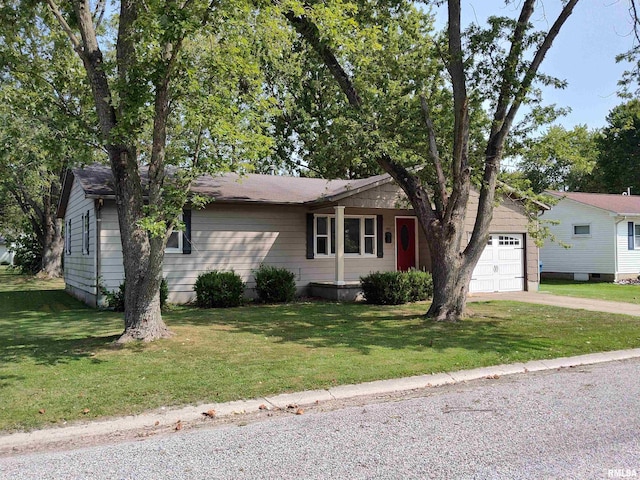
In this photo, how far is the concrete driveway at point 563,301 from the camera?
519 inches

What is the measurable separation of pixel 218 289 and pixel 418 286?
5770 mm

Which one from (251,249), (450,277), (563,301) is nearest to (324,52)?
(450,277)

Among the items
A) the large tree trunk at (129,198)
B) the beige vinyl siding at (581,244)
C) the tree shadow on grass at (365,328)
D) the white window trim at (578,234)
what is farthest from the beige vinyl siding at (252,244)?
the white window trim at (578,234)

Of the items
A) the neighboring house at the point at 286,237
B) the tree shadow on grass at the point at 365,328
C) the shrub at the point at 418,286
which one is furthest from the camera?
the shrub at the point at 418,286

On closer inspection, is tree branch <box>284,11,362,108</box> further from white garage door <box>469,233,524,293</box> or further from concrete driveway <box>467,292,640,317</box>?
white garage door <box>469,233,524,293</box>

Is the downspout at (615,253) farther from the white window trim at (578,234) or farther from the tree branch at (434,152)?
the tree branch at (434,152)

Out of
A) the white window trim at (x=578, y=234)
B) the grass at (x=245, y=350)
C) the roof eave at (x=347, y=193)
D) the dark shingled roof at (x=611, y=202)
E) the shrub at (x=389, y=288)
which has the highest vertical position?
the dark shingled roof at (x=611, y=202)

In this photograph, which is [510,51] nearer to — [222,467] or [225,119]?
[225,119]

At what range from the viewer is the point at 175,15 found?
7035 mm

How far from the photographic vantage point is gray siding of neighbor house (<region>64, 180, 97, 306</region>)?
14125 millimetres

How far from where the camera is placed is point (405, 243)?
17.9m

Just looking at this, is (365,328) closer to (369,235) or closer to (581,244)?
(369,235)

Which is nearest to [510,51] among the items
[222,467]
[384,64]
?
[384,64]

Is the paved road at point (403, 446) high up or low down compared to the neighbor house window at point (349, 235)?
down
